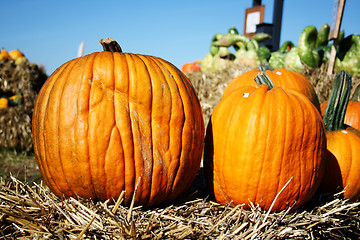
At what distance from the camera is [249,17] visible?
9.06 metres

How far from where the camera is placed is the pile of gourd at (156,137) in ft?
5.13

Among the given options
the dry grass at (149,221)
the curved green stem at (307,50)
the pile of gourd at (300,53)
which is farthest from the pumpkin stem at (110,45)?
the curved green stem at (307,50)

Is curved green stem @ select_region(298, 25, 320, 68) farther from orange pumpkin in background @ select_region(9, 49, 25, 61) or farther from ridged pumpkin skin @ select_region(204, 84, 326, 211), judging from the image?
orange pumpkin in background @ select_region(9, 49, 25, 61)

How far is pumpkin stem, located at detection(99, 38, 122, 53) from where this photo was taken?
1.81 m

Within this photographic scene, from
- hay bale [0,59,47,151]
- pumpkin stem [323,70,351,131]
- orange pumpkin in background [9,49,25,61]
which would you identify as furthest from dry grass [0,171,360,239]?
orange pumpkin in background [9,49,25,61]

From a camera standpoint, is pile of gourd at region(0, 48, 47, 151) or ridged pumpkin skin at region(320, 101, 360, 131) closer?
ridged pumpkin skin at region(320, 101, 360, 131)

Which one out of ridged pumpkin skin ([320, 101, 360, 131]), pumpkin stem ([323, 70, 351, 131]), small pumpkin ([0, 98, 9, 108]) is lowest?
small pumpkin ([0, 98, 9, 108])

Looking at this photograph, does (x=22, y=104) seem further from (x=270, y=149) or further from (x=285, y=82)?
(x=270, y=149)

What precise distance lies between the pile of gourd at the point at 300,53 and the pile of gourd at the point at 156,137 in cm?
406

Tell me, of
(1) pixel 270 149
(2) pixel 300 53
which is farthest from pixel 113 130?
(2) pixel 300 53

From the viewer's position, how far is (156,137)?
163 centimetres

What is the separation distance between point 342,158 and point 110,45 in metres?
1.96

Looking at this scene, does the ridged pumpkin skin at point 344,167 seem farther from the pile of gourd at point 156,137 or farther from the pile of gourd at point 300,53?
the pile of gourd at point 300,53

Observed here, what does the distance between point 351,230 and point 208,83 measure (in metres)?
4.86
